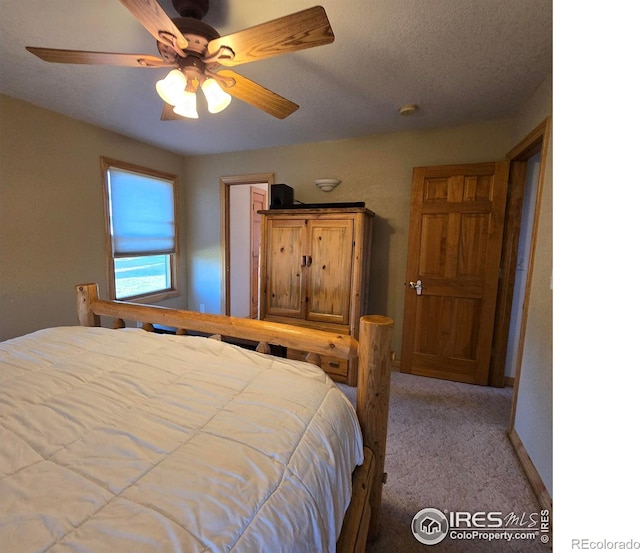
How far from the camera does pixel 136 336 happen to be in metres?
1.45

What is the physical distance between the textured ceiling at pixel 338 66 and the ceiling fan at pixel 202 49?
293mm

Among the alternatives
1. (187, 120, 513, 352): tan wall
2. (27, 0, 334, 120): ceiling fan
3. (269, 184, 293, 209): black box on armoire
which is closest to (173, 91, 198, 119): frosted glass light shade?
(27, 0, 334, 120): ceiling fan

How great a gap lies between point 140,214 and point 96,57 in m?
2.37

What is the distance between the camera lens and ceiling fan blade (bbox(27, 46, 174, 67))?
118cm

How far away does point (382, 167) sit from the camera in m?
2.91

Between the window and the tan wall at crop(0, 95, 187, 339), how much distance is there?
0.12 meters

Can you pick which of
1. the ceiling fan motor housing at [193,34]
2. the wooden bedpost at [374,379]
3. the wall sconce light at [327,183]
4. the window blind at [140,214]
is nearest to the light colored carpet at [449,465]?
the wooden bedpost at [374,379]

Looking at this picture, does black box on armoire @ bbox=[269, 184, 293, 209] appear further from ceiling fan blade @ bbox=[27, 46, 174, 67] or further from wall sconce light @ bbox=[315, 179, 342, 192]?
ceiling fan blade @ bbox=[27, 46, 174, 67]

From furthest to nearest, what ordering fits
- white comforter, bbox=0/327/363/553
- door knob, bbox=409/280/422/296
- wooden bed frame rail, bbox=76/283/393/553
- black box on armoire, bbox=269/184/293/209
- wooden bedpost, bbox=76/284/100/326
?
black box on armoire, bbox=269/184/293/209 → door knob, bbox=409/280/422/296 → wooden bedpost, bbox=76/284/100/326 → wooden bed frame rail, bbox=76/283/393/553 → white comforter, bbox=0/327/363/553
